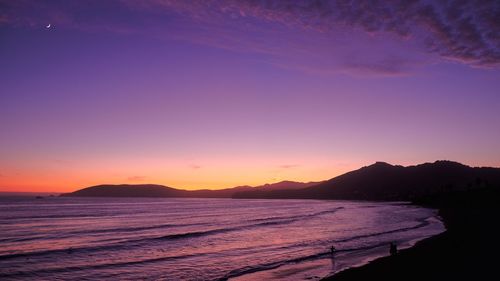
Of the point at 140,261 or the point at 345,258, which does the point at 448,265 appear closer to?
the point at 345,258

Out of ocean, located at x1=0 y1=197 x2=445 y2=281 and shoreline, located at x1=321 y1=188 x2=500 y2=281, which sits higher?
shoreline, located at x1=321 y1=188 x2=500 y2=281

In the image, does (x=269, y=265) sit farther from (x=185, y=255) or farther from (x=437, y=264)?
(x=437, y=264)

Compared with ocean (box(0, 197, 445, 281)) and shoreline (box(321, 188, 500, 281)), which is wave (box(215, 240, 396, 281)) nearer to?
ocean (box(0, 197, 445, 281))

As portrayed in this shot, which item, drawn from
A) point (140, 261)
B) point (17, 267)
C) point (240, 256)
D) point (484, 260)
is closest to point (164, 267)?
point (140, 261)

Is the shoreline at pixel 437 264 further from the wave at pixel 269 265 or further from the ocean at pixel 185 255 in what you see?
the wave at pixel 269 265

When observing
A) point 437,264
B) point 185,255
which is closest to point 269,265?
point 185,255

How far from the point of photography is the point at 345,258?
28.6 m

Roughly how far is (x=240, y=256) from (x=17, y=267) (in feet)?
47.1

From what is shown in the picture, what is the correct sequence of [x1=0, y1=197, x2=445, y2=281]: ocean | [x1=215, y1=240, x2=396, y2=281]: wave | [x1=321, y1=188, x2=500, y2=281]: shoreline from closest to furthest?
[x1=321, y1=188, x2=500, y2=281]: shoreline, [x1=215, y1=240, x2=396, y2=281]: wave, [x1=0, y1=197, x2=445, y2=281]: ocean

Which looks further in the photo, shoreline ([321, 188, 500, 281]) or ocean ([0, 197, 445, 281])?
ocean ([0, 197, 445, 281])

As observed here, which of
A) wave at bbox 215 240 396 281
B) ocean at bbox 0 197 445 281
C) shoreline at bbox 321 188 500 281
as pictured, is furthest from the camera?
ocean at bbox 0 197 445 281

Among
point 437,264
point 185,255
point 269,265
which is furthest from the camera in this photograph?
point 185,255

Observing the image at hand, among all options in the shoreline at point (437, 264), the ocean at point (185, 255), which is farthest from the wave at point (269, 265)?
the shoreline at point (437, 264)

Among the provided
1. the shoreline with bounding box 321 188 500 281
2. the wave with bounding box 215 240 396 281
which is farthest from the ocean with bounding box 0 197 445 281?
the shoreline with bounding box 321 188 500 281
